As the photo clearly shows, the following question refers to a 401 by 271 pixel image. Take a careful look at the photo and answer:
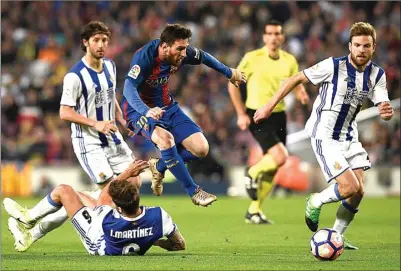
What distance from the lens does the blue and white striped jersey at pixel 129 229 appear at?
28.5 feet

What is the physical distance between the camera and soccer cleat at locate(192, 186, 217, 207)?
968cm

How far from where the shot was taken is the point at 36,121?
72.9ft

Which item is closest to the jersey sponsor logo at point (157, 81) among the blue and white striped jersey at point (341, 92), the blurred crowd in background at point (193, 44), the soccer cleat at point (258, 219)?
the blue and white striped jersey at point (341, 92)

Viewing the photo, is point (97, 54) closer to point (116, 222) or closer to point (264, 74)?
point (116, 222)

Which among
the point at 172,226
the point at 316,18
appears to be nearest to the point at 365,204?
the point at 316,18

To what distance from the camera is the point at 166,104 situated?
10.7m

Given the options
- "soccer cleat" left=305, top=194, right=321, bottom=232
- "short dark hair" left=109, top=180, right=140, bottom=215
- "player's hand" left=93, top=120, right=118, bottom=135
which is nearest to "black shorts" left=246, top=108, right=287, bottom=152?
"soccer cleat" left=305, top=194, right=321, bottom=232

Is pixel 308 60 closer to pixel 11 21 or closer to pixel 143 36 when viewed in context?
pixel 143 36

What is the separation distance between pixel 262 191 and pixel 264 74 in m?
1.62

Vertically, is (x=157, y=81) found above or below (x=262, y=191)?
above

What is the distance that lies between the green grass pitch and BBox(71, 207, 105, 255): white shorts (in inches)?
5.0

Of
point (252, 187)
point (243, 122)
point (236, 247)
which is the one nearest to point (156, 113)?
point (236, 247)

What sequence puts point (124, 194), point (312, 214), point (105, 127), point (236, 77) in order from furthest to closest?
1. point (236, 77)
2. point (312, 214)
3. point (105, 127)
4. point (124, 194)

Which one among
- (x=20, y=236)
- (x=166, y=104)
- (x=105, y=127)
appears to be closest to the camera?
(x=20, y=236)
